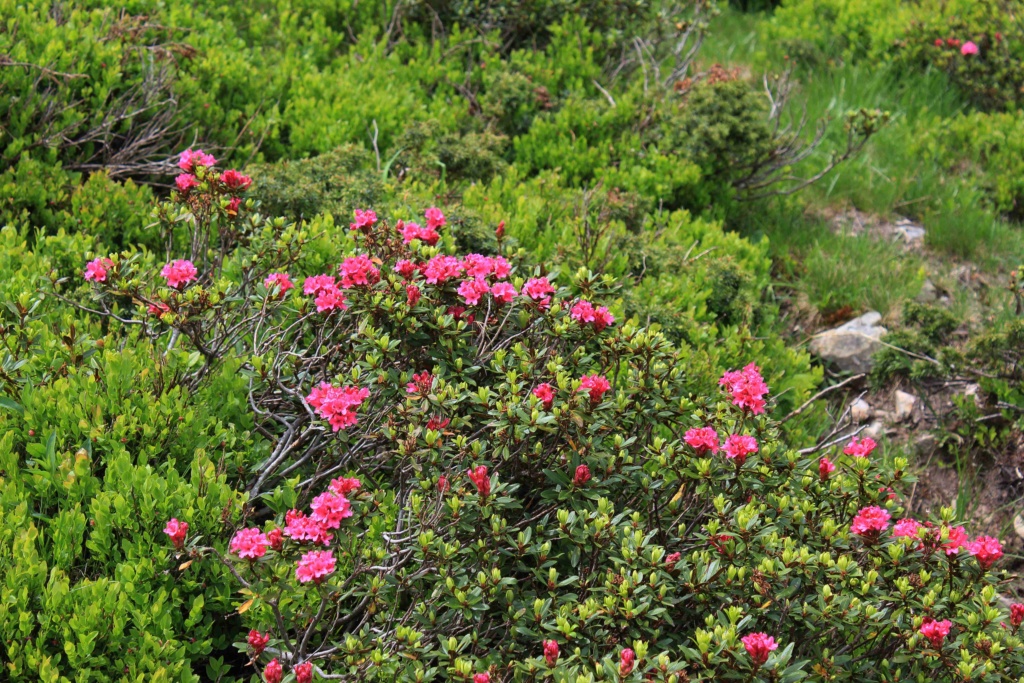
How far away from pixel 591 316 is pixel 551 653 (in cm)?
111

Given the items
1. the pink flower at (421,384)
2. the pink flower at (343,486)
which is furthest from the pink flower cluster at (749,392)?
the pink flower at (343,486)

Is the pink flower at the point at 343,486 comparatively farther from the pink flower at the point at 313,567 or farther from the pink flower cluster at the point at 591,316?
the pink flower cluster at the point at 591,316

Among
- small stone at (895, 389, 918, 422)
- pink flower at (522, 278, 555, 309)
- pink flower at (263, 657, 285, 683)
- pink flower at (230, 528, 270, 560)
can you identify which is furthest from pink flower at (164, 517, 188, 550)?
small stone at (895, 389, 918, 422)

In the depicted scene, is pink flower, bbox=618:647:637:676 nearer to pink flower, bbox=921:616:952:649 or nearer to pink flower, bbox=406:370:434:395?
pink flower, bbox=921:616:952:649

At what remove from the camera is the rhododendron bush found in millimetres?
2426

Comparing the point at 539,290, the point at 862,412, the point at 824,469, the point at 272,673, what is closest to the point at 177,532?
the point at 272,673

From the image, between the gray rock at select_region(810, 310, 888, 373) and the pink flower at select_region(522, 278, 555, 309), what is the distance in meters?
2.48

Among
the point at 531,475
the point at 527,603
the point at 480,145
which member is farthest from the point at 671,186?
the point at 527,603

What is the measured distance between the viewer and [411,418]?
2.77 m

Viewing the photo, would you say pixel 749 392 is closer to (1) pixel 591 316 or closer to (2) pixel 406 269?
(1) pixel 591 316

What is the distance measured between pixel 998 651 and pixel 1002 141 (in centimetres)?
468

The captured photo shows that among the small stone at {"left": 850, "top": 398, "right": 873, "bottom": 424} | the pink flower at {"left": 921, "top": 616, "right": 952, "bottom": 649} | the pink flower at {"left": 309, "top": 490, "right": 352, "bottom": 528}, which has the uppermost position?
the pink flower at {"left": 309, "top": 490, "right": 352, "bottom": 528}

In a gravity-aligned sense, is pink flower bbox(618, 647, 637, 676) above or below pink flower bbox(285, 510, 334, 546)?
below

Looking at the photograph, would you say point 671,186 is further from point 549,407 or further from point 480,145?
point 549,407
